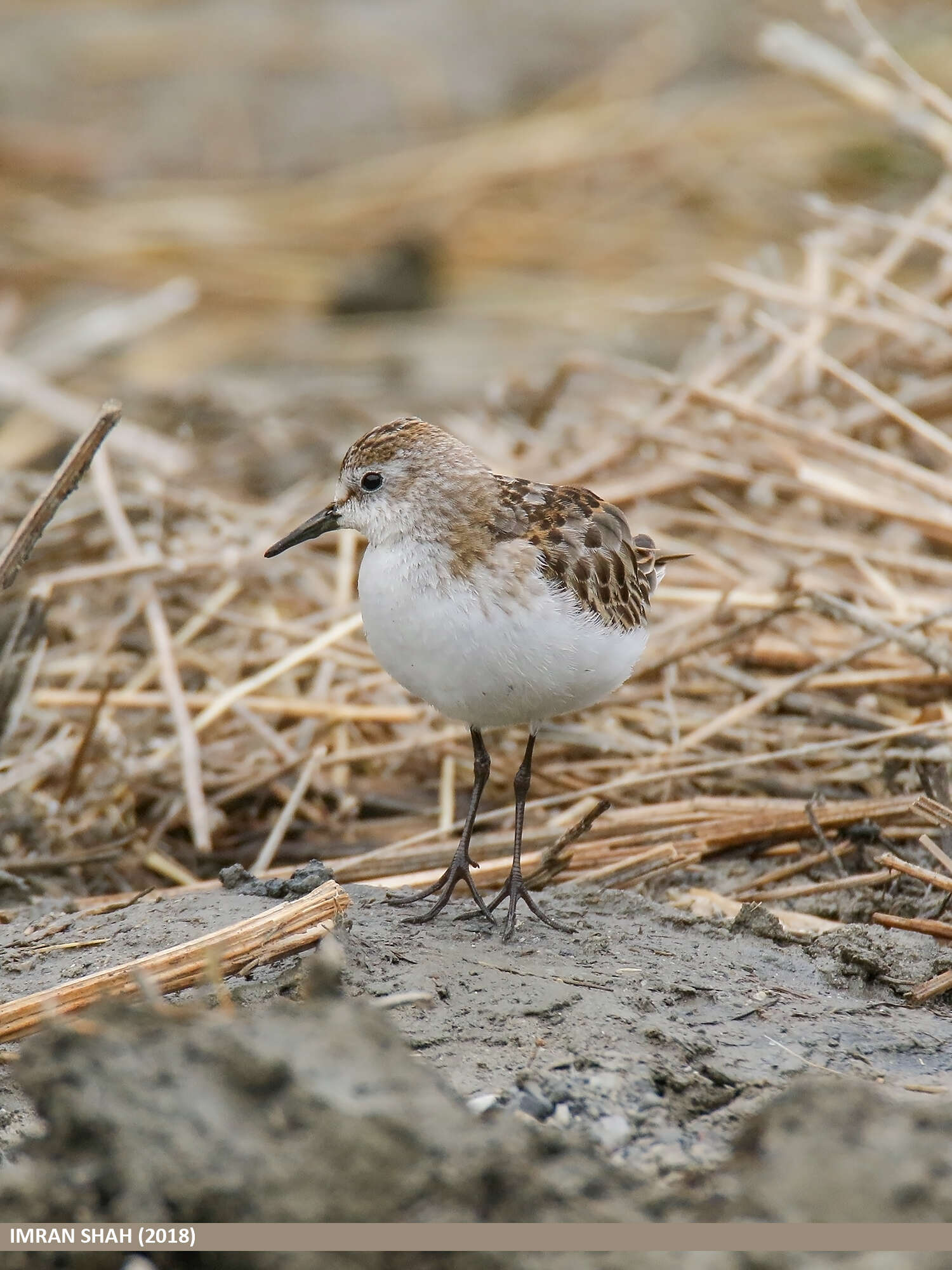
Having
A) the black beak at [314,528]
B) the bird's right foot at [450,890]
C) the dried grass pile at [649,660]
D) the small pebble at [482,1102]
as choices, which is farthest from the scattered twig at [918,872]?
the black beak at [314,528]

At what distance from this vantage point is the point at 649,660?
185 inches

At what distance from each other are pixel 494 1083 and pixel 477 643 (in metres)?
0.95

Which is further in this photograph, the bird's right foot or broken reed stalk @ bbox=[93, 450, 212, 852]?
broken reed stalk @ bbox=[93, 450, 212, 852]

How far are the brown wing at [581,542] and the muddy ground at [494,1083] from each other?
757 millimetres

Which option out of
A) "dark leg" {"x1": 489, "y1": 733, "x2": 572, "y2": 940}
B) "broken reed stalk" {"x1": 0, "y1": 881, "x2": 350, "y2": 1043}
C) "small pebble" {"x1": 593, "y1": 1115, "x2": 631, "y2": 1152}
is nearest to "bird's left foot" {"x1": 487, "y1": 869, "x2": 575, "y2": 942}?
"dark leg" {"x1": 489, "y1": 733, "x2": 572, "y2": 940}

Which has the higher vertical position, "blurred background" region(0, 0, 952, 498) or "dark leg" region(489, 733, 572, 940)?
"blurred background" region(0, 0, 952, 498)

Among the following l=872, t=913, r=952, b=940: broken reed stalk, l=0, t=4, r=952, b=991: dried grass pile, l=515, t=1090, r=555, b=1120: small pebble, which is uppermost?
l=0, t=4, r=952, b=991: dried grass pile

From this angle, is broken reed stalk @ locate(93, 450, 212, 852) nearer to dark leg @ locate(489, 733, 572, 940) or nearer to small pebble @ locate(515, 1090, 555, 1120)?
dark leg @ locate(489, 733, 572, 940)

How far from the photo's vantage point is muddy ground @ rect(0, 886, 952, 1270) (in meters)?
1.91

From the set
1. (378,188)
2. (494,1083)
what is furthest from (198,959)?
(378,188)

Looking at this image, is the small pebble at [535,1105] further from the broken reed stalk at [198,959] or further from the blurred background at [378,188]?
the blurred background at [378,188]

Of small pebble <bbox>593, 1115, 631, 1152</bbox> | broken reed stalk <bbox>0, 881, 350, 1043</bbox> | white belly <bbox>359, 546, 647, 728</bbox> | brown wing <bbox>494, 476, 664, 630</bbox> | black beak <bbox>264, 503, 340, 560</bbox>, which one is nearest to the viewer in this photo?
small pebble <bbox>593, 1115, 631, 1152</bbox>

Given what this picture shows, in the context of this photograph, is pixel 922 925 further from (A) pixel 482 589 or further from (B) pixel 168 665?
(B) pixel 168 665

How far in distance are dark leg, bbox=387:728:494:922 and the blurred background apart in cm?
290
